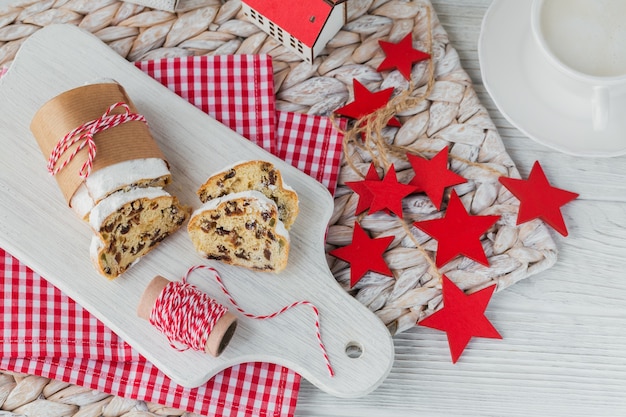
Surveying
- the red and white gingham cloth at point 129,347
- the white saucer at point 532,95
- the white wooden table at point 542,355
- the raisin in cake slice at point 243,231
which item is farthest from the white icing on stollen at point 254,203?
the white saucer at point 532,95

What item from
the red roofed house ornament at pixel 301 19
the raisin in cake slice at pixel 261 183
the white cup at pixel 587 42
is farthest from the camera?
the red roofed house ornament at pixel 301 19

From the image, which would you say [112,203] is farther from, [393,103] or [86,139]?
[393,103]

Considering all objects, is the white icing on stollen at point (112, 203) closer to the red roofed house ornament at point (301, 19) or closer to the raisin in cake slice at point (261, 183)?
the raisin in cake slice at point (261, 183)

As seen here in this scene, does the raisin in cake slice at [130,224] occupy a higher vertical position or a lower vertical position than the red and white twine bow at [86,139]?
lower

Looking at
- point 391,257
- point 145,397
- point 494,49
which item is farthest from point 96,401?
point 494,49

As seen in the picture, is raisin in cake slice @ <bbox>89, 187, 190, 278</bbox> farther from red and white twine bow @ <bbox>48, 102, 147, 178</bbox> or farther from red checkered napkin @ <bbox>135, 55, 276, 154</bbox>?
red checkered napkin @ <bbox>135, 55, 276, 154</bbox>

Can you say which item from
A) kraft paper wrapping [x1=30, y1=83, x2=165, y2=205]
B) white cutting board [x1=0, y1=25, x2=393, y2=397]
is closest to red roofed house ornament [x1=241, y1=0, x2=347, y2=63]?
white cutting board [x1=0, y1=25, x2=393, y2=397]

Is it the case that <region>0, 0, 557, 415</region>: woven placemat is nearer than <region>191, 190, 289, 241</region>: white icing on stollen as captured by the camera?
No

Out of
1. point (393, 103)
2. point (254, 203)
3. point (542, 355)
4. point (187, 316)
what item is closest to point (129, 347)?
point (187, 316)
